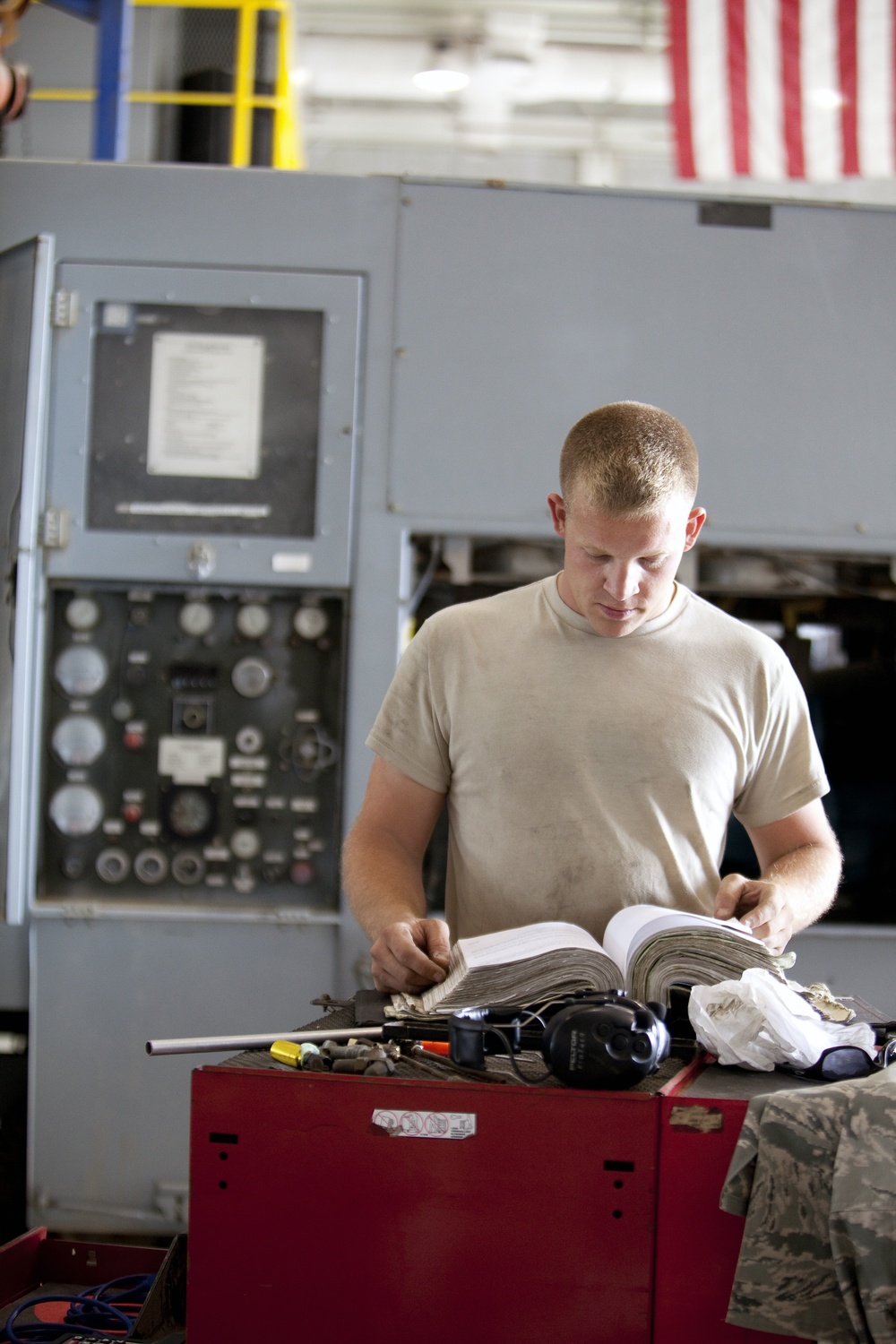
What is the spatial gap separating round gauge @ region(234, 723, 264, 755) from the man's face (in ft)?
4.07

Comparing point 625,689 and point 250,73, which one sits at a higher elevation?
point 250,73

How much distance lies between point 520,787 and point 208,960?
4.18 ft

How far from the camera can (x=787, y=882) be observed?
163 centimetres

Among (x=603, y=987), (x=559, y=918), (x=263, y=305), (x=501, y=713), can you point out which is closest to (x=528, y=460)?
(x=263, y=305)

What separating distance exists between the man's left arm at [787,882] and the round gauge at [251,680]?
4.27 feet

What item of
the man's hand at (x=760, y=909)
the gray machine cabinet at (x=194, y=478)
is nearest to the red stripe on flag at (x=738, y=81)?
the gray machine cabinet at (x=194, y=478)

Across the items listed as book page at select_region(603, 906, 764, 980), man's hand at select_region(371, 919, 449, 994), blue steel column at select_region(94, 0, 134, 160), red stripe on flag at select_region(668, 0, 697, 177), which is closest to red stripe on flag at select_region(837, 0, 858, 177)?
red stripe on flag at select_region(668, 0, 697, 177)

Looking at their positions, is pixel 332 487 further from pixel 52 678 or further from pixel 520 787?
pixel 520 787

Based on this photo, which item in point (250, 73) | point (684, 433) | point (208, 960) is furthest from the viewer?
point (250, 73)

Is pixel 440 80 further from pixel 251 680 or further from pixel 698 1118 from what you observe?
pixel 698 1118

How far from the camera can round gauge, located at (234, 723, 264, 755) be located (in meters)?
2.77

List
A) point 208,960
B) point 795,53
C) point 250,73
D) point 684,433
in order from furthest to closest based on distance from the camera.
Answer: point 795,53 → point 250,73 → point 208,960 → point 684,433

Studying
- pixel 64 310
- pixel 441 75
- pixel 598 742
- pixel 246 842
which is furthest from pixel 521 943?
pixel 441 75

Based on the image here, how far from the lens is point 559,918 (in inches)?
65.4
